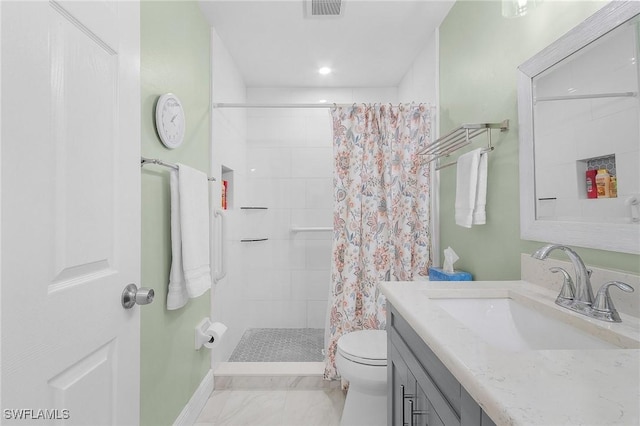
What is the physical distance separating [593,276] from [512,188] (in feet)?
1.60

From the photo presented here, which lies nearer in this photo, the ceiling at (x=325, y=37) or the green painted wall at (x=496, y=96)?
the green painted wall at (x=496, y=96)

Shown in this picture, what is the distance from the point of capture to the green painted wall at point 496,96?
106cm

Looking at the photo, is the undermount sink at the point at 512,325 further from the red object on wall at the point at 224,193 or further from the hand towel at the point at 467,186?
the red object on wall at the point at 224,193

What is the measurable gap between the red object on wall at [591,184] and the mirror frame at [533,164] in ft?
0.29

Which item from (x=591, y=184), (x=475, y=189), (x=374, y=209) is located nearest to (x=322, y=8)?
(x=374, y=209)

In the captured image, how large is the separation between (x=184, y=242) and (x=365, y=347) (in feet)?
3.44

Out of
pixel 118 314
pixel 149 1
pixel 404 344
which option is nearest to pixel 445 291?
pixel 404 344

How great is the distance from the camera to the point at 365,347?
1.58 metres

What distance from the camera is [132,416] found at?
0.90 meters

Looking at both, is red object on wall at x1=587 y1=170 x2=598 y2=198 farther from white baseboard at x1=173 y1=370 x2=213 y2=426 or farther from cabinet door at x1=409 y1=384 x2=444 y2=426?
white baseboard at x1=173 y1=370 x2=213 y2=426

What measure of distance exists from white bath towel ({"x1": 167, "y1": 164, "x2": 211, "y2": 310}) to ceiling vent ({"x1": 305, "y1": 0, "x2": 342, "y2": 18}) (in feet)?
4.10

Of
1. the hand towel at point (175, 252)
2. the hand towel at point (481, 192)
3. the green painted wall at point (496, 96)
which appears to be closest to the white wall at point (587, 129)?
the green painted wall at point (496, 96)

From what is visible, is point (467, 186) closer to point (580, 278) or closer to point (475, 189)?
point (475, 189)

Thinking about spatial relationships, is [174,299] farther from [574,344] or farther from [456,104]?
[456,104]
